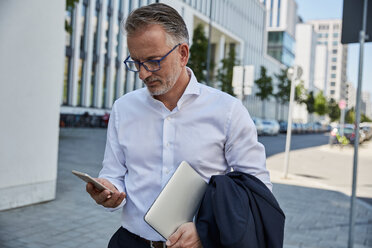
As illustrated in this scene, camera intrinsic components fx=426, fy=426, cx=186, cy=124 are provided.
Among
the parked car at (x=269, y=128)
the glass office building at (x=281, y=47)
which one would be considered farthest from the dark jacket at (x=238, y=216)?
the glass office building at (x=281, y=47)

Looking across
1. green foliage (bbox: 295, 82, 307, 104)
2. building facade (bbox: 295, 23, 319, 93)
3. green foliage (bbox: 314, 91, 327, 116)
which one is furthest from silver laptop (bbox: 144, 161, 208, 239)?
→ building facade (bbox: 295, 23, 319, 93)

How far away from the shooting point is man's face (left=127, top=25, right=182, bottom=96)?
5.41 ft

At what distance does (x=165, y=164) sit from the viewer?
5.84 feet

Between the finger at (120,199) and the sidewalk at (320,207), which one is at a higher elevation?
the finger at (120,199)

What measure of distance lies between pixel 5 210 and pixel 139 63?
4.73 m

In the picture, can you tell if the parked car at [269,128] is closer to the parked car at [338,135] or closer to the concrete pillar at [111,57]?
the parked car at [338,135]

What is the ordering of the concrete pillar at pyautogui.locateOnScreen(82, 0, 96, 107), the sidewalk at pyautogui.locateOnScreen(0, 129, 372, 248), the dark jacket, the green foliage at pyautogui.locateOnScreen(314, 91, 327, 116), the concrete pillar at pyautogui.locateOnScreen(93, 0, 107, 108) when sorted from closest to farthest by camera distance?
the dark jacket → the sidewalk at pyautogui.locateOnScreen(0, 129, 372, 248) → the concrete pillar at pyautogui.locateOnScreen(82, 0, 96, 107) → the concrete pillar at pyautogui.locateOnScreen(93, 0, 107, 108) → the green foliage at pyautogui.locateOnScreen(314, 91, 327, 116)

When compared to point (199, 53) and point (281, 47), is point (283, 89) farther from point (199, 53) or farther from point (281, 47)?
point (199, 53)

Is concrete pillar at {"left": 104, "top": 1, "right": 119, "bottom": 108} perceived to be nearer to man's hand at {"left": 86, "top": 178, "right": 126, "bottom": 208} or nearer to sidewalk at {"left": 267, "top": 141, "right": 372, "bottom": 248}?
sidewalk at {"left": 267, "top": 141, "right": 372, "bottom": 248}

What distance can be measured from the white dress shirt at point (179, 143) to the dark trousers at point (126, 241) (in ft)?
A: 0.15

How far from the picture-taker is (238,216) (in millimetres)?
1416

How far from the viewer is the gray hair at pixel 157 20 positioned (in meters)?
1.65

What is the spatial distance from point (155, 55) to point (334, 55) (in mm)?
172658

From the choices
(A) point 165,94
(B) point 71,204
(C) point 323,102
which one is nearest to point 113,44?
(B) point 71,204
